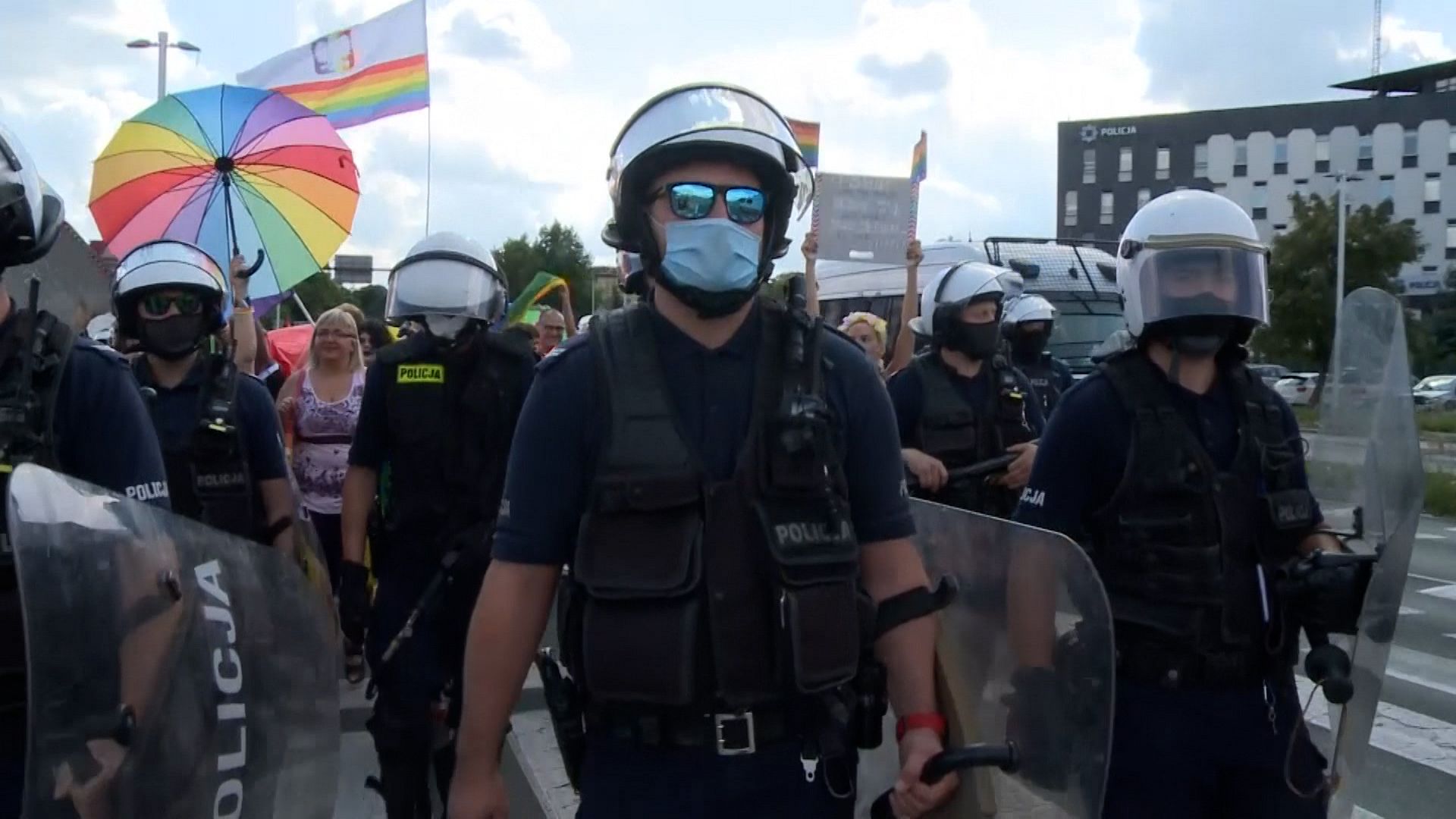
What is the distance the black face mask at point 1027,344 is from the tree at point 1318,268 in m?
31.2

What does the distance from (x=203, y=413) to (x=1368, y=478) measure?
10.7ft

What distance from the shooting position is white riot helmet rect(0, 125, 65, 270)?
243cm

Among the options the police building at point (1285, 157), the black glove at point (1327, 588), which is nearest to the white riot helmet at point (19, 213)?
the black glove at point (1327, 588)

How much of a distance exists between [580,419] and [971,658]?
1.02m

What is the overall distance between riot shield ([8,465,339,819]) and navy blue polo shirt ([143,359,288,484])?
164cm

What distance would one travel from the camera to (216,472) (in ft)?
13.9

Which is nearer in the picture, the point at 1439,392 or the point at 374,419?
the point at 374,419

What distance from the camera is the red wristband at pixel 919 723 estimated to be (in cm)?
248

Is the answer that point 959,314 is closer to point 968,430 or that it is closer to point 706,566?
point 968,430

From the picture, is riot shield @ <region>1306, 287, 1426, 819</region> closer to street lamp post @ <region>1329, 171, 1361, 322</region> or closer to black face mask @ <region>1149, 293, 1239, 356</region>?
black face mask @ <region>1149, 293, 1239, 356</region>

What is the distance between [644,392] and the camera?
230cm

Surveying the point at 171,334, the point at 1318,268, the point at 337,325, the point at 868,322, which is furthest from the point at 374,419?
the point at 1318,268

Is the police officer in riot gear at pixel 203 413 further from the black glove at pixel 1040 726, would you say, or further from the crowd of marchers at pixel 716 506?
the black glove at pixel 1040 726

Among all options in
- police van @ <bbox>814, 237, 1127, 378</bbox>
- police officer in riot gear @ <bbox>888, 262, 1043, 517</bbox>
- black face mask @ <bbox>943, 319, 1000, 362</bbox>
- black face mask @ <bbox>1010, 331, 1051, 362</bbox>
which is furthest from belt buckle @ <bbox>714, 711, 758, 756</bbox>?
police van @ <bbox>814, 237, 1127, 378</bbox>
